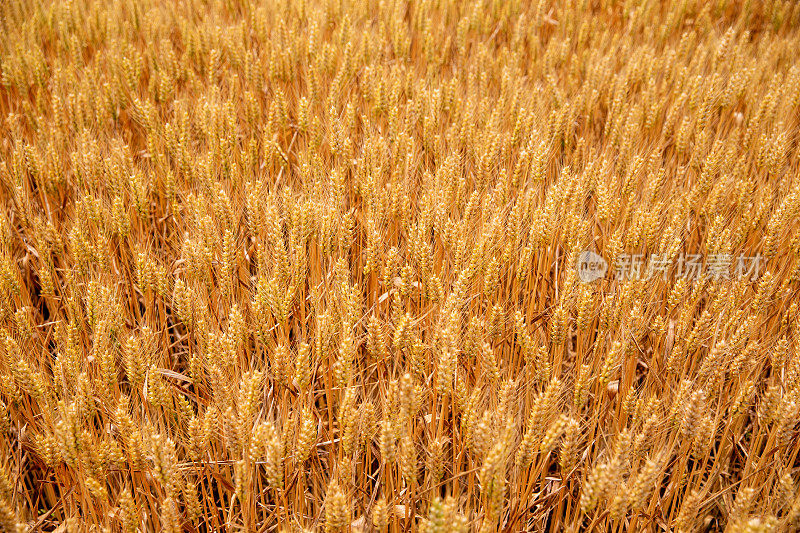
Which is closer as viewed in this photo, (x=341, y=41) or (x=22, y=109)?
(x=22, y=109)

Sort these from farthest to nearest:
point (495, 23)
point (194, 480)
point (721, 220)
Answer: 1. point (495, 23)
2. point (721, 220)
3. point (194, 480)

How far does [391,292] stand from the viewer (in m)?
1.84

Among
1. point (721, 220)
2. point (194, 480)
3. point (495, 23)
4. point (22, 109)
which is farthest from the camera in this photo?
point (495, 23)

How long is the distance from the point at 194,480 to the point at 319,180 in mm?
1057

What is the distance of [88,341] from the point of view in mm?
→ 1806

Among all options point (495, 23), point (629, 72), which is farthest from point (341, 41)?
point (629, 72)

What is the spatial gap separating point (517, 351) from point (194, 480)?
3.23ft

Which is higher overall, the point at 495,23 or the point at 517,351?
the point at 495,23

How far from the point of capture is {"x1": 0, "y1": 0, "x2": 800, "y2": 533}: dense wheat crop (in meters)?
1.29

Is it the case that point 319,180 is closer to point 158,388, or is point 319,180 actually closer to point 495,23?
point 158,388

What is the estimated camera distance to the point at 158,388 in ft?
4.36

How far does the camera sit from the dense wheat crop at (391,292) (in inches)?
50.8

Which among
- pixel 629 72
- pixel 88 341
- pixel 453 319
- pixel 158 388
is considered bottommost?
pixel 88 341

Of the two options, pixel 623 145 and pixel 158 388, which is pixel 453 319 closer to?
pixel 158 388
